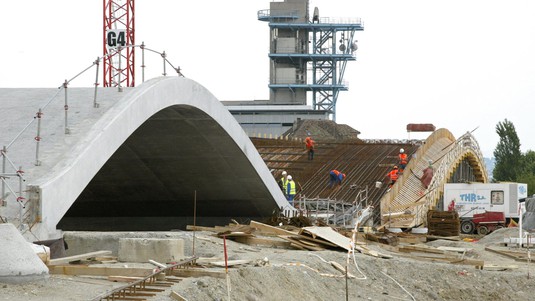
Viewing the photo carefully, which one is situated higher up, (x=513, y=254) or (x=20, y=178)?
(x=20, y=178)

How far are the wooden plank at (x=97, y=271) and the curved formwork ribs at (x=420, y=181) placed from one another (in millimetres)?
24599

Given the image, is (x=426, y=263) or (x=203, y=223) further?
(x=203, y=223)

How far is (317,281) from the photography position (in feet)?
56.5

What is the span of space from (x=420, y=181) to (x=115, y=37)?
20.8m

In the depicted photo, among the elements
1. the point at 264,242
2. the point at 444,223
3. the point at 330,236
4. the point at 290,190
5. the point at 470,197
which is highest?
the point at 290,190

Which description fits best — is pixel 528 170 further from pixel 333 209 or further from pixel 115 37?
pixel 333 209

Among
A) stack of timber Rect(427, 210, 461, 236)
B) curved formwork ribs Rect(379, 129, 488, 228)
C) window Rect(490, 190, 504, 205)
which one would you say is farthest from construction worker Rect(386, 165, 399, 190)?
stack of timber Rect(427, 210, 461, 236)

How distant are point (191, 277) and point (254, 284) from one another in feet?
3.67

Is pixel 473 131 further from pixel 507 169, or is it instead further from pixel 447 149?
pixel 507 169

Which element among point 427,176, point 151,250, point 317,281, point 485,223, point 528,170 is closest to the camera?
point 151,250

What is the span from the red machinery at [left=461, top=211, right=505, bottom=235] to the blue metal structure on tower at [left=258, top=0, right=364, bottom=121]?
71.6 meters

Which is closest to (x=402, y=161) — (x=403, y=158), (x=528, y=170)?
(x=403, y=158)

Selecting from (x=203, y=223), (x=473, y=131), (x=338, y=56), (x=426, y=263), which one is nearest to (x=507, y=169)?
(x=338, y=56)

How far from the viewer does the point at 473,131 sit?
56.2 meters
